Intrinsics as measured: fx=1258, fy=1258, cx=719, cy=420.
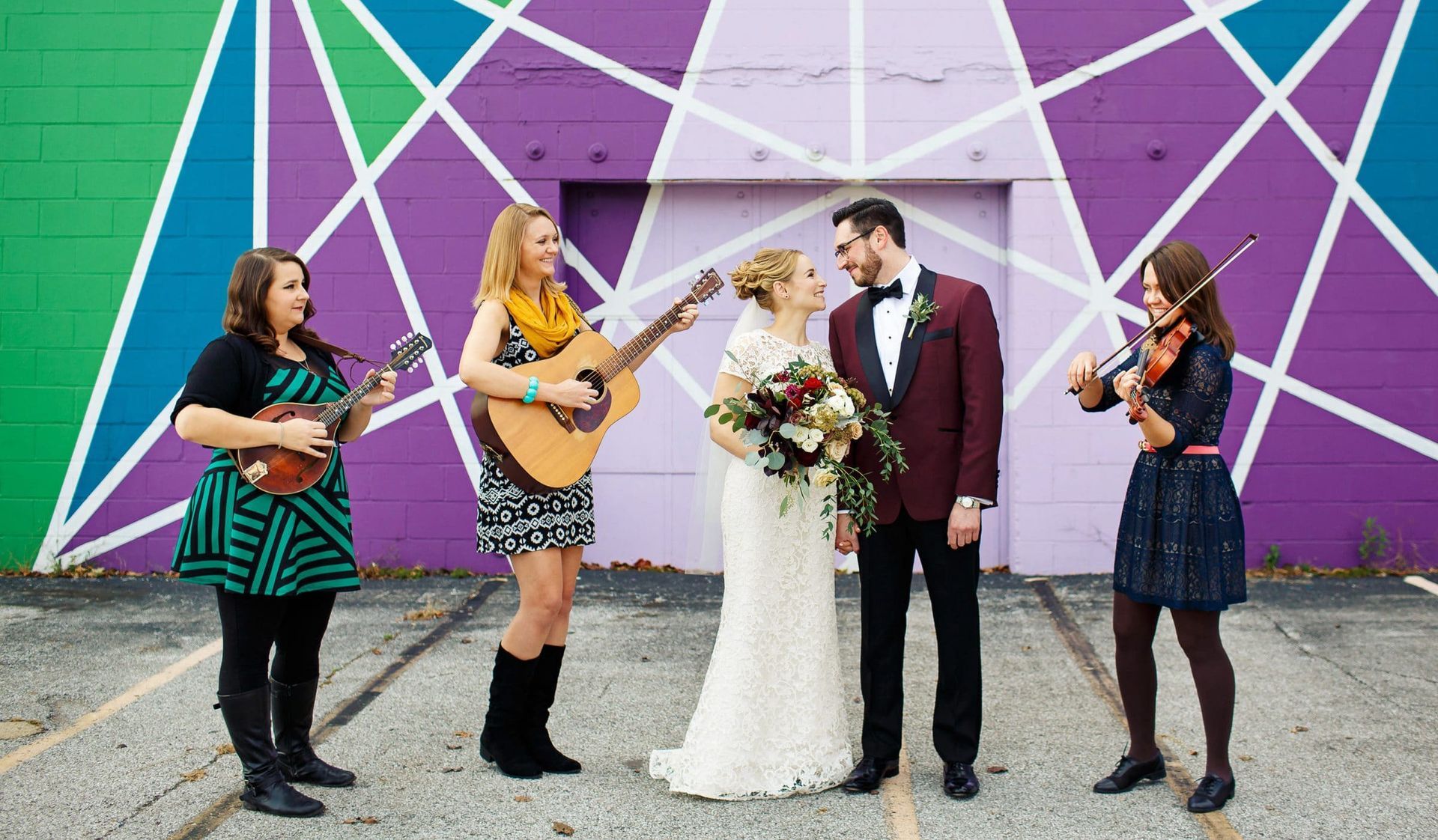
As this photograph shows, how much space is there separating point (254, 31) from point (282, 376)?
446 cm

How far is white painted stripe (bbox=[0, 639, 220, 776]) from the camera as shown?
4.55 m

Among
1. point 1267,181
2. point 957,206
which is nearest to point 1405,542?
point 1267,181

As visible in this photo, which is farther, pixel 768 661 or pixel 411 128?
pixel 411 128

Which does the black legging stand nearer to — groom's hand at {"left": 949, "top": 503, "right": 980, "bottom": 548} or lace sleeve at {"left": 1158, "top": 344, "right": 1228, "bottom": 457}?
groom's hand at {"left": 949, "top": 503, "right": 980, "bottom": 548}

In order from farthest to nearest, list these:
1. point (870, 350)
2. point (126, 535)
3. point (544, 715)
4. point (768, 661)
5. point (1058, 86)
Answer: point (126, 535) < point (1058, 86) < point (544, 715) < point (870, 350) < point (768, 661)

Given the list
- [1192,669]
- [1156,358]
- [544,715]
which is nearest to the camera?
[1156,358]

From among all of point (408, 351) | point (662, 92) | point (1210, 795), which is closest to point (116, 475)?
point (662, 92)

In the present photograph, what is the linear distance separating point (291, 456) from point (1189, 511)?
2.95 m

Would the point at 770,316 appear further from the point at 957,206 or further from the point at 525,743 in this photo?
the point at 957,206

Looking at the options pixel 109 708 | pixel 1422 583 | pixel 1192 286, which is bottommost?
pixel 109 708

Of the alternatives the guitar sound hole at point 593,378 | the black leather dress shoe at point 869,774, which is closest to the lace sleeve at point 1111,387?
the black leather dress shoe at point 869,774

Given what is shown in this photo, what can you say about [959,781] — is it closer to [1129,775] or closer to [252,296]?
[1129,775]

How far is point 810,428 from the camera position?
13.3 ft

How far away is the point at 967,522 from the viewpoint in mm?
4188
